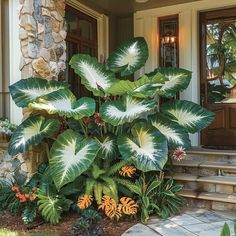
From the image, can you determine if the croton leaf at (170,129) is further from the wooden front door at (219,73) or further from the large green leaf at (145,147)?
the wooden front door at (219,73)

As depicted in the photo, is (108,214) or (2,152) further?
(2,152)

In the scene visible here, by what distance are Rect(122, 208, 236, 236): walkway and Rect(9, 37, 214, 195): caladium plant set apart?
586mm

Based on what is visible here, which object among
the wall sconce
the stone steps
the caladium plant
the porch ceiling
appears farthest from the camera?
the wall sconce

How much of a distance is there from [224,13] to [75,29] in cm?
231

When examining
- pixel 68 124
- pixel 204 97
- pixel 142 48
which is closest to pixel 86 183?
pixel 68 124

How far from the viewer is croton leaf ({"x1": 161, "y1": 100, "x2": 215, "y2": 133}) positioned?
427cm

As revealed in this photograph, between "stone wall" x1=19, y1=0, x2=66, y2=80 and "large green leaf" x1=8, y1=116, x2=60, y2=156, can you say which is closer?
"large green leaf" x1=8, y1=116, x2=60, y2=156

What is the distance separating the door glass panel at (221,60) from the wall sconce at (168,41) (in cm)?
52

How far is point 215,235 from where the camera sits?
3389 millimetres

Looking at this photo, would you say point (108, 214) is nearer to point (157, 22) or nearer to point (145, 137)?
point (145, 137)

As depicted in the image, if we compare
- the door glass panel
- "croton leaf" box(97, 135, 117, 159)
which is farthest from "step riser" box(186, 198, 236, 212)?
the door glass panel

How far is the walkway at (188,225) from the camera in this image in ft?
11.4

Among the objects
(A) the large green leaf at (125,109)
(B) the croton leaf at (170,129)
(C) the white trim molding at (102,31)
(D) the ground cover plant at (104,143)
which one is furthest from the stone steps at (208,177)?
(C) the white trim molding at (102,31)

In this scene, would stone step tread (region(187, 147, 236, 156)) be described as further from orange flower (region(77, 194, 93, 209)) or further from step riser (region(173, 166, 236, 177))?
orange flower (region(77, 194, 93, 209))
